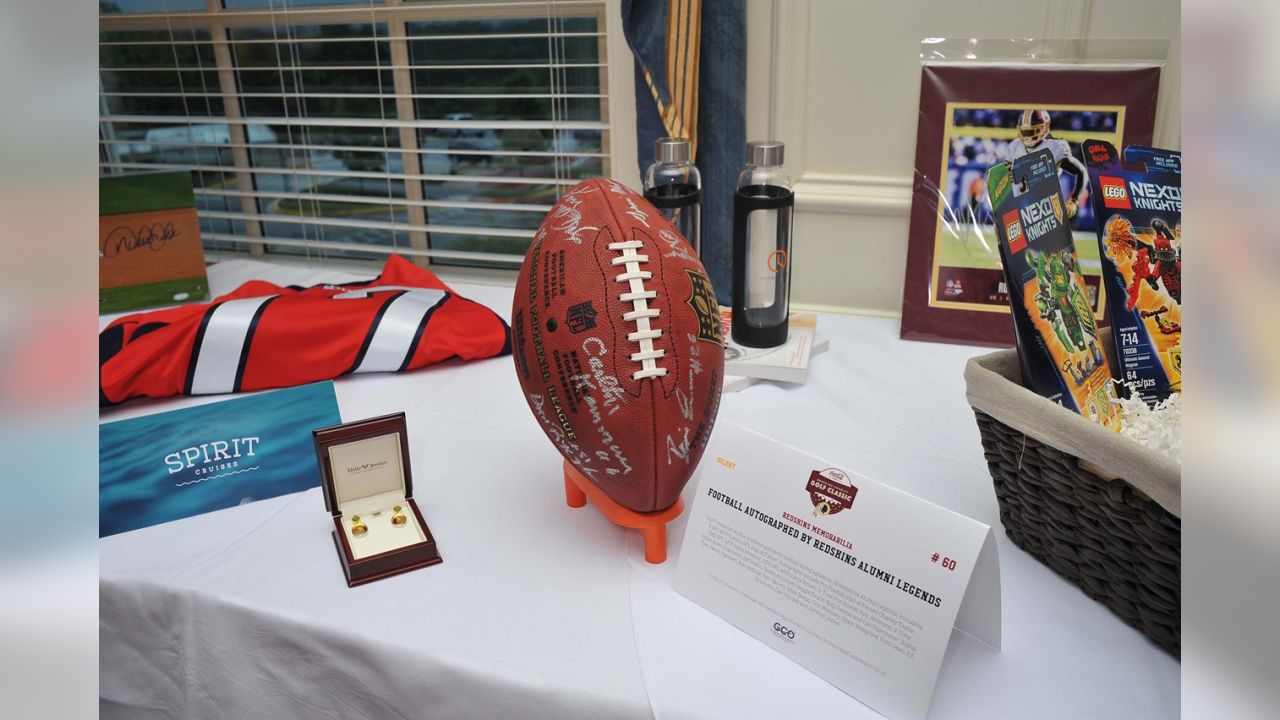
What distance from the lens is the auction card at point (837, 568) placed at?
73 cm

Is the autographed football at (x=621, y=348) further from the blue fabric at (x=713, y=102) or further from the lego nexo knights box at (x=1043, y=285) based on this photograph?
the blue fabric at (x=713, y=102)

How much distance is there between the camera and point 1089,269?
1.42 meters

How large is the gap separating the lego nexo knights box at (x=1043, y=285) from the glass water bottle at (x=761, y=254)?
429 mm

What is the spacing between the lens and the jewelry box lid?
943 mm

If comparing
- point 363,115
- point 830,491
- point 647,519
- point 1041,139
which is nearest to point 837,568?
point 830,491

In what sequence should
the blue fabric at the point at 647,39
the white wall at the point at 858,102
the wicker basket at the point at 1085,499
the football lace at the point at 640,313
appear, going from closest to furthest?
the wicker basket at the point at 1085,499 → the football lace at the point at 640,313 → the white wall at the point at 858,102 → the blue fabric at the point at 647,39

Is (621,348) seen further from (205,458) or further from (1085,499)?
(205,458)

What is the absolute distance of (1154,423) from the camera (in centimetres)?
93

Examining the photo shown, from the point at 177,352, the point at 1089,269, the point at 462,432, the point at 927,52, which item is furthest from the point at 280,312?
the point at 1089,269

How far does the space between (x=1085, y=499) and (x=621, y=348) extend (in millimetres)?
436

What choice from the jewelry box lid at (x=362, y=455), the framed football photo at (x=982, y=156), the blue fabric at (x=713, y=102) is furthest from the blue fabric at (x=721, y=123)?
the jewelry box lid at (x=362, y=455)

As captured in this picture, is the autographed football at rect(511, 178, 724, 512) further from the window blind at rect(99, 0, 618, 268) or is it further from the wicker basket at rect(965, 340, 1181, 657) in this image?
the window blind at rect(99, 0, 618, 268)

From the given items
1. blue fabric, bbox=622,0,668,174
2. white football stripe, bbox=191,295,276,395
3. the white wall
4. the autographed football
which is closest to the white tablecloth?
the autographed football
